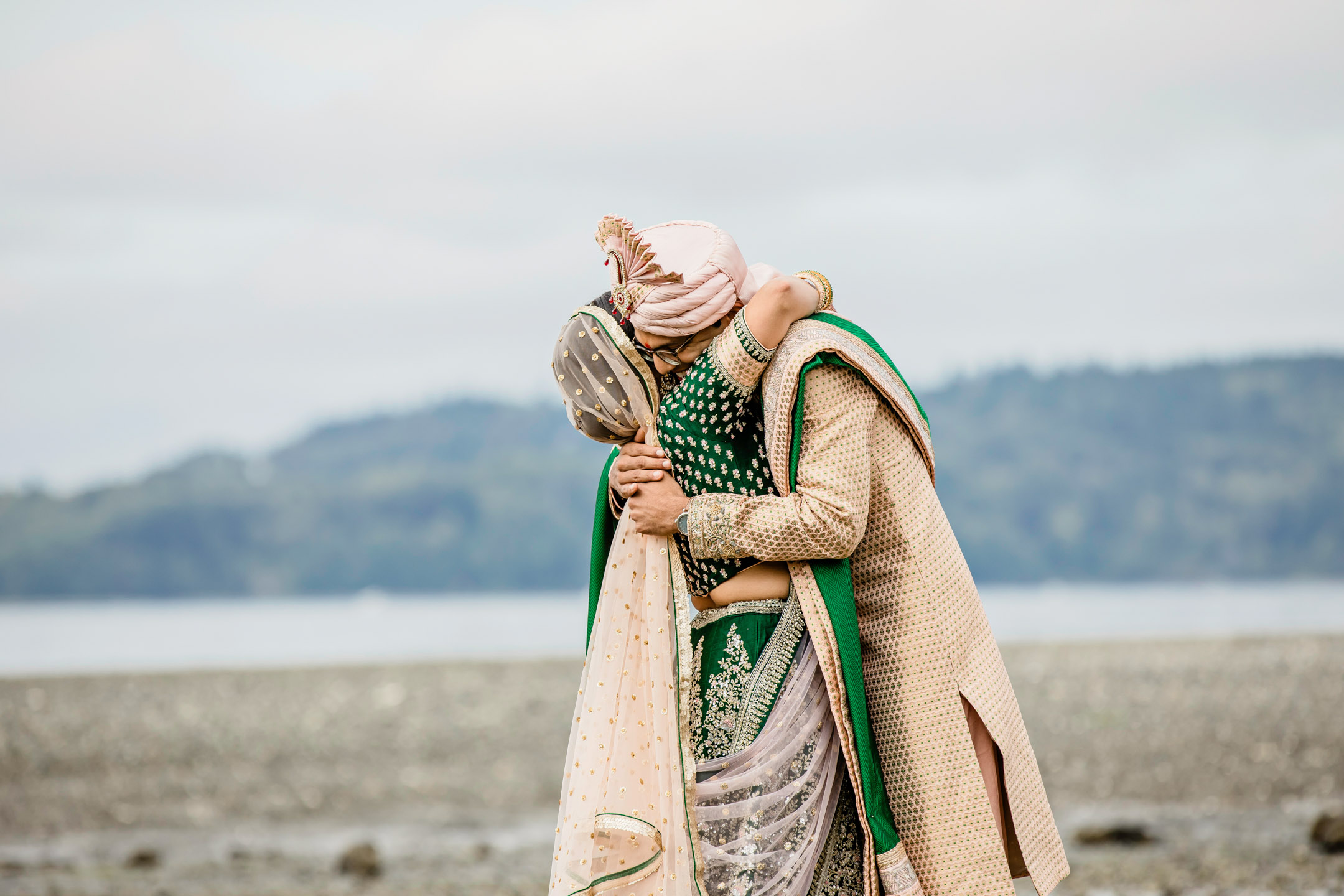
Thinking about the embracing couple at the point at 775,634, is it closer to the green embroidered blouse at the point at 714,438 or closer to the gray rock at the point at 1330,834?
the green embroidered blouse at the point at 714,438

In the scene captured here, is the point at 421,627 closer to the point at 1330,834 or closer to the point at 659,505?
the point at 1330,834

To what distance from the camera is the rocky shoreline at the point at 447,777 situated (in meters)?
8.38

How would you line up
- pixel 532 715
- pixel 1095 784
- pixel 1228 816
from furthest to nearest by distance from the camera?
pixel 532 715 → pixel 1095 784 → pixel 1228 816

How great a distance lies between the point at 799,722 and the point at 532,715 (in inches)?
539

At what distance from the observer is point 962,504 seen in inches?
4747

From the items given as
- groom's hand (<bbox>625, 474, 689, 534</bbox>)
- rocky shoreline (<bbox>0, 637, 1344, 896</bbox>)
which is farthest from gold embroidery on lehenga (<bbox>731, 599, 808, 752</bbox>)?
rocky shoreline (<bbox>0, 637, 1344, 896</bbox>)

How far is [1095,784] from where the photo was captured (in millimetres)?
11133

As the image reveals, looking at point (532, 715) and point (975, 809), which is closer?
point (975, 809)

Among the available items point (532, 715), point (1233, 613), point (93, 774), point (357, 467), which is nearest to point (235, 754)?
point (93, 774)

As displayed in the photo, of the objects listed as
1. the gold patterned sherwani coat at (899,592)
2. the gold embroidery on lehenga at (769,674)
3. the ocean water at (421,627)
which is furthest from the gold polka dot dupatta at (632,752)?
the ocean water at (421,627)

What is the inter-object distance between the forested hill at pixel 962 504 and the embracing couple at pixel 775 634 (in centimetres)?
10979

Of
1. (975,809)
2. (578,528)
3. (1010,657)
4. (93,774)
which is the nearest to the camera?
(975,809)

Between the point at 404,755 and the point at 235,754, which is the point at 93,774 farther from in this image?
the point at 404,755

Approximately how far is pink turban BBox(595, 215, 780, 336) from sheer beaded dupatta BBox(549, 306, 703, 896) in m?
0.09
